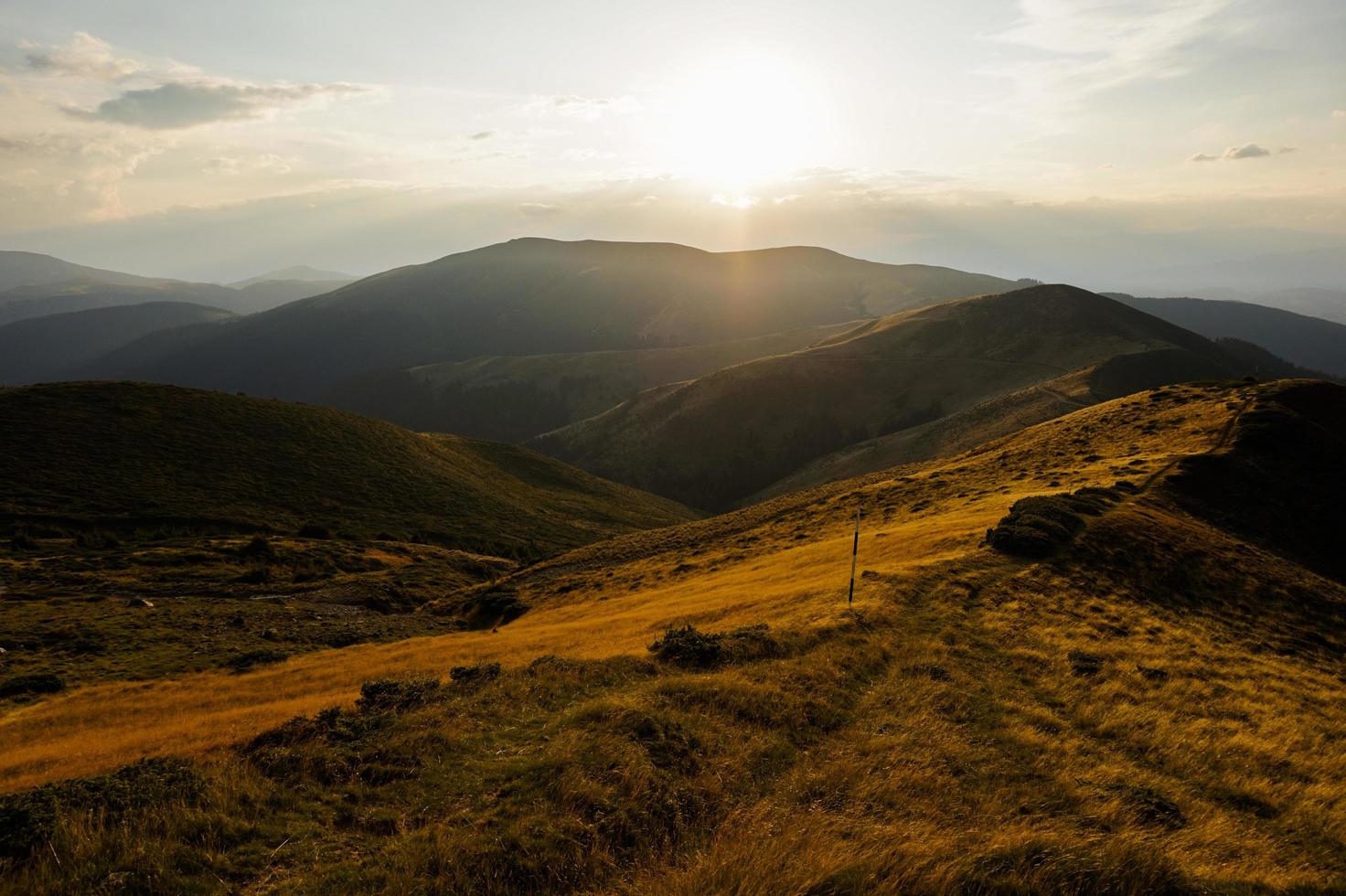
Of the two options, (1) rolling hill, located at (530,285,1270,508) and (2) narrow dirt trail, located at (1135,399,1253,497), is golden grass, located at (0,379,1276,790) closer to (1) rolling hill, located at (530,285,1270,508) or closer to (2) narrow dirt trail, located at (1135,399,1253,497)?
(2) narrow dirt trail, located at (1135,399,1253,497)

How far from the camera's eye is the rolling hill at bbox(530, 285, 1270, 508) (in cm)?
14400

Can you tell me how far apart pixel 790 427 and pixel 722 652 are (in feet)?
471

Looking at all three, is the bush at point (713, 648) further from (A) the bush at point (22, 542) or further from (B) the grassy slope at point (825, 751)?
(A) the bush at point (22, 542)

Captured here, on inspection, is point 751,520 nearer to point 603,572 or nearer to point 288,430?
point 603,572

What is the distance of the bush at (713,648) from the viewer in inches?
643

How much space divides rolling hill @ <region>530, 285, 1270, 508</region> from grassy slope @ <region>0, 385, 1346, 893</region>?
118535 millimetres

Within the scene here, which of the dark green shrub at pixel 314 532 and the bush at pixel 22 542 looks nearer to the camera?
the bush at pixel 22 542

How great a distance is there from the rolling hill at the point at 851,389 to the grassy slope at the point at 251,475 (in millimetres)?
54972

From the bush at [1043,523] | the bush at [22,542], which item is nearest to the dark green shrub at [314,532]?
the bush at [22,542]

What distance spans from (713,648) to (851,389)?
15370 centimetres

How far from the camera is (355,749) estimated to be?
37.1 feet

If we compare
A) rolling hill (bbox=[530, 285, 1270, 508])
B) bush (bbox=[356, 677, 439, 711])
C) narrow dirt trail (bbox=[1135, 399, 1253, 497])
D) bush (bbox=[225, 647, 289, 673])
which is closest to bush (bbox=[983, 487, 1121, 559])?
narrow dirt trail (bbox=[1135, 399, 1253, 497])

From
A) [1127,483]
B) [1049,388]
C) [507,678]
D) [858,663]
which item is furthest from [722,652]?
[1049,388]

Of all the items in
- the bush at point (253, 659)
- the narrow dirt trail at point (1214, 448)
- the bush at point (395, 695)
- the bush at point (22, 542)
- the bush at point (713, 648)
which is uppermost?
the narrow dirt trail at point (1214, 448)
